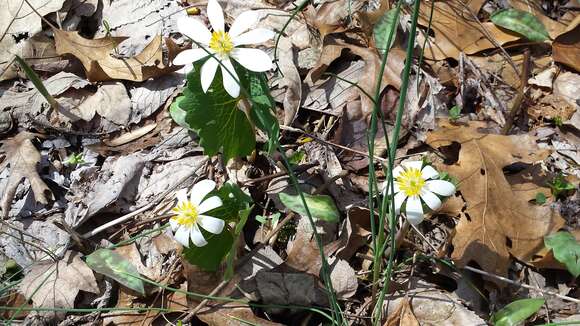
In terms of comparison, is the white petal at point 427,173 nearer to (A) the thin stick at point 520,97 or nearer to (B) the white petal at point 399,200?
(B) the white petal at point 399,200

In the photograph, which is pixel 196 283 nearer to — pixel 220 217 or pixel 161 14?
pixel 220 217

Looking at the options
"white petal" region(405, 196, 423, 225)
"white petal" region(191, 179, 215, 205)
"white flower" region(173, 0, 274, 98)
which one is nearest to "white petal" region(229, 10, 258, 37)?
"white flower" region(173, 0, 274, 98)

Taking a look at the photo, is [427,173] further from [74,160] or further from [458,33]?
[74,160]

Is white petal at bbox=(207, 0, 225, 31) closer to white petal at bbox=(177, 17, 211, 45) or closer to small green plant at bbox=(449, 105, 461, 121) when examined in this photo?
white petal at bbox=(177, 17, 211, 45)

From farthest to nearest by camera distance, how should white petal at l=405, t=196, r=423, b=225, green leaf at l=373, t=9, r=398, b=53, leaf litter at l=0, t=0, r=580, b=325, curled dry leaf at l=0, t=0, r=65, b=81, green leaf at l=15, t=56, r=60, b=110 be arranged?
curled dry leaf at l=0, t=0, r=65, b=81, green leaf at l=373, t=9, r=398, b=53, green leaf at l=15, t=56, r=60, b=110, leaf litter at l=0, t=0, r=580, b=325, white petal at l=405, t=196, r=423, b=225

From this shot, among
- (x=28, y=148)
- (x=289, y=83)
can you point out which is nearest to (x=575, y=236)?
(x=289, y=83)

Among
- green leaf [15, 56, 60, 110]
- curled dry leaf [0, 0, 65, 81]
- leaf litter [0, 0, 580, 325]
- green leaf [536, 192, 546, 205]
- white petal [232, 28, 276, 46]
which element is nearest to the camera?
white petal [232, 28, 276, 46]
